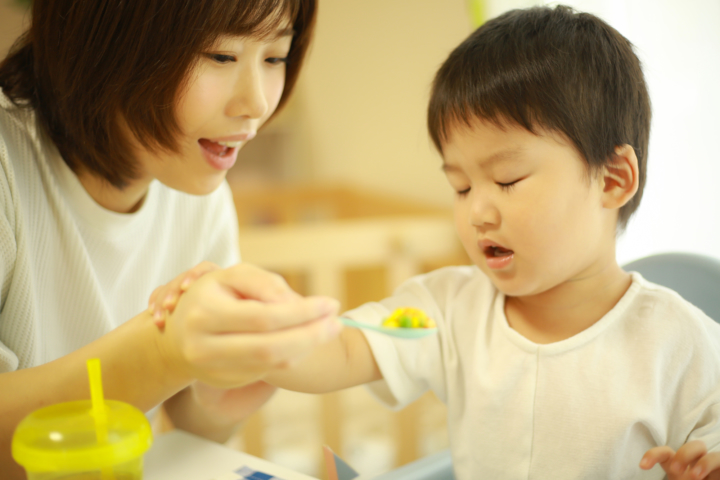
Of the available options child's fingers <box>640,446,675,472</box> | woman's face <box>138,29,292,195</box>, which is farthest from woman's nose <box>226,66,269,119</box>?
child's fingers <box>640,446,675,472</box>

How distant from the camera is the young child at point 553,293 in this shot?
0.66m

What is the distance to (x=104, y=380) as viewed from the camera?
0.58 metres

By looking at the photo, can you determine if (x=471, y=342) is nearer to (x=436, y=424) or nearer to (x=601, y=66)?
(x=601, y=66)

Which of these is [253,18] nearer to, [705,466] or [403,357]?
[403,357]

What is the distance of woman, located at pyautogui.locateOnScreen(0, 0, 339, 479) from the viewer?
0.58 metres

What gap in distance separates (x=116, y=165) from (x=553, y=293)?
2.05 feet

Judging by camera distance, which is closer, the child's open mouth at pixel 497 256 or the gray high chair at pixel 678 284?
the child's open mouth at pixel 497 256

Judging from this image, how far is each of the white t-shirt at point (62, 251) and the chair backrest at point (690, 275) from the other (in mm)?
777

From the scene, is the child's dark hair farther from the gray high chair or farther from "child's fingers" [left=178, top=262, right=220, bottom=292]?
"child's fingers" [left=178, top=262, right=220, bottom=292]

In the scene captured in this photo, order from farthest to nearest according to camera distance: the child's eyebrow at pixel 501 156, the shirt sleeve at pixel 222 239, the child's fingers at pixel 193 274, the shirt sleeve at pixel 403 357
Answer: the shirt sleeve at pixel 222 239, the shirt sleeve at pixel 403 357, the child's eyebrow at pixel 501 156, the child's fingers at pixel 193 274

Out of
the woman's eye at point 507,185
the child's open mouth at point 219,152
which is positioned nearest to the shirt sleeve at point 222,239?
the child's open mouth at point 219,152

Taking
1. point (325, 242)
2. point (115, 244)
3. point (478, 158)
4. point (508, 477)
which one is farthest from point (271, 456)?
point (478, 158)

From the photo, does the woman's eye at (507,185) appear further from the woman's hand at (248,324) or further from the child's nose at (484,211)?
the woman's hand at (248,324)

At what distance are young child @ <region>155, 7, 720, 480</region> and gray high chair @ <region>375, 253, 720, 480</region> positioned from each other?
0.26 ft
